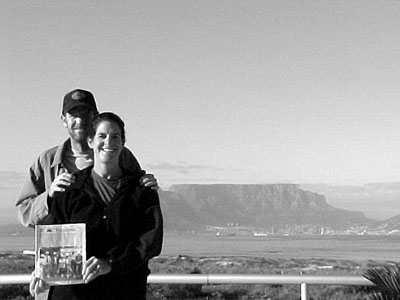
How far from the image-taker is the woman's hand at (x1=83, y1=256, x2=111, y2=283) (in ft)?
4.12

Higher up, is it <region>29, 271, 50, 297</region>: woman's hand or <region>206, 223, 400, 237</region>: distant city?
<region>29, 271, 50, 297</region>: woman's hand

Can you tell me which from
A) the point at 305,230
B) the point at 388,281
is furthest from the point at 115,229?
the point at 305,230

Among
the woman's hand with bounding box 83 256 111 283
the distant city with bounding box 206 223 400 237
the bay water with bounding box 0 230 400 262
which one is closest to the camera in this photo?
the woman's hand with bounding box 83 256 111 283

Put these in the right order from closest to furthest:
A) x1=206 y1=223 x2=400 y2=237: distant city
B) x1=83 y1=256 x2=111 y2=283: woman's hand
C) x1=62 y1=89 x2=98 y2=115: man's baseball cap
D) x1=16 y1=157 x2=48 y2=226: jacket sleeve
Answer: x1=83 y1=256 x2=111 y2=283: woman's hand → x1=16 y1=157 x2=48 y2=226: jacket sleeve → x1=62 y1=89 x2=98 y2=115: man's baseball cap → x1=206 y1=223 x2=400 y2=237: distant city

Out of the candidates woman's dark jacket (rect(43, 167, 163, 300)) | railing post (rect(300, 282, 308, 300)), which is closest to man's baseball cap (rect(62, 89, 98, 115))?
woman's dark jacket (rect(43, 167, 163, 300))

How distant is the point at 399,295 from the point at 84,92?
1.48 metres

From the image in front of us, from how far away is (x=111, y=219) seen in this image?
50.9 inches

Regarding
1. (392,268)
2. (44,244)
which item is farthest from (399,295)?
(44,244)

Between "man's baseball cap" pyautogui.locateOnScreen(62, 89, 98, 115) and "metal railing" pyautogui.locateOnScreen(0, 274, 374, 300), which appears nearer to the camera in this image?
"man's baseball cap" pyautogui.locateOnScreen(62, 89, 98, 115)

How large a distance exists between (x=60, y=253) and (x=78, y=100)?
38 cm

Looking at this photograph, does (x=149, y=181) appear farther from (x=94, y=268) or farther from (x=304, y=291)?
(x=304, y=291)

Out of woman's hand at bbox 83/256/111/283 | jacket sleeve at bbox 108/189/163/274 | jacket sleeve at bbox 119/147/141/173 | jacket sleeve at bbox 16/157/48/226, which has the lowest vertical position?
woman's hand at bbox 83/256/111/283

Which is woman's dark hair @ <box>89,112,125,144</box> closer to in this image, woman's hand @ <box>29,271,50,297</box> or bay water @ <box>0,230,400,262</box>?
woman's hand @ <box>29,271,50,297</box>

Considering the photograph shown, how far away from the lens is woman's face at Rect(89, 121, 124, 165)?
131 centimetres
